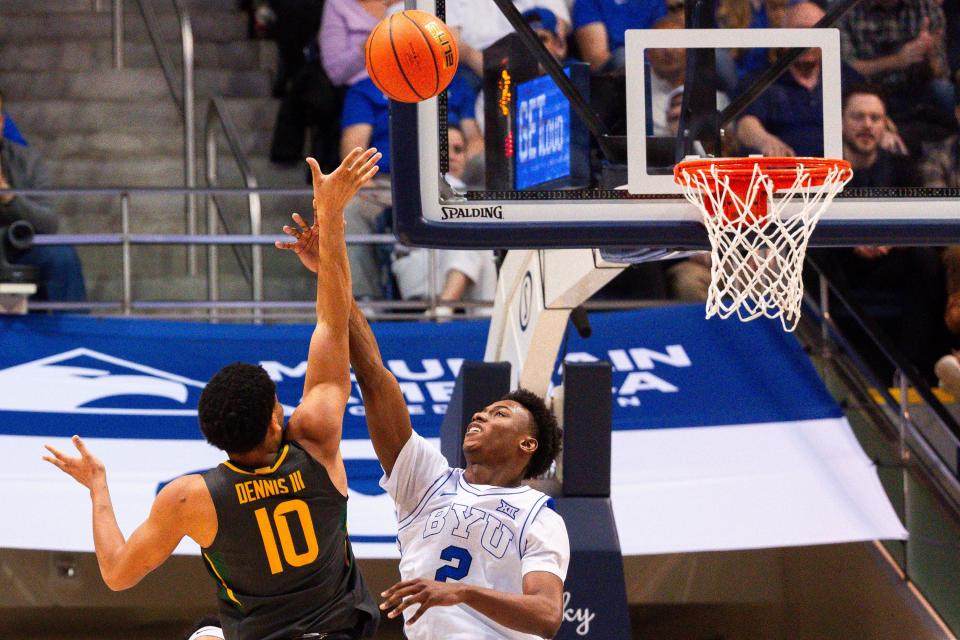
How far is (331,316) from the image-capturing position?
3.67 metres

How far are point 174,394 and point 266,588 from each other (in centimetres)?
483

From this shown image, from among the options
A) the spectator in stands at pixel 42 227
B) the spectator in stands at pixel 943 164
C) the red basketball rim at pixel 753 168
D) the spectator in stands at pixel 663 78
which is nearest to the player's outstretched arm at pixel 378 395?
the red basketball rim at pixel 753 168

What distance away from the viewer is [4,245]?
8.44m

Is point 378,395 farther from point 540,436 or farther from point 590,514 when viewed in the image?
point 590,514

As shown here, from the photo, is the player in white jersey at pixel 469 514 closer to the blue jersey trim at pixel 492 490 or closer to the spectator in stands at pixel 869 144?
the blue jersey trim at pixel 492 490

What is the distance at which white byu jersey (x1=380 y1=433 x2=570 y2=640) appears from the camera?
12.9ft

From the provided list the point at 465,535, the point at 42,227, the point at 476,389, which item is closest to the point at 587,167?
the point at 476,389

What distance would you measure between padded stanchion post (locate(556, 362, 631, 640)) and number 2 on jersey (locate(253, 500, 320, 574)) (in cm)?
223

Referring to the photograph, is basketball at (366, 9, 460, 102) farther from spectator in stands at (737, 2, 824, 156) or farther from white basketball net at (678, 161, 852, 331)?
spectator in stands at (737, 2, 824, 156)

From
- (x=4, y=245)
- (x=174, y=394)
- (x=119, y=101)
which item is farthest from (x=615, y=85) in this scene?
(x=119, y=101)

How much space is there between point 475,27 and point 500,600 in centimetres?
222

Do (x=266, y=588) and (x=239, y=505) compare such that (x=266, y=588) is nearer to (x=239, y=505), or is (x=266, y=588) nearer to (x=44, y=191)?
(x=239, y=505)

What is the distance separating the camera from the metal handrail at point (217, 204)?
9124 mm

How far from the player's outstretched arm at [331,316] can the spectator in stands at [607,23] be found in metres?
1.45
